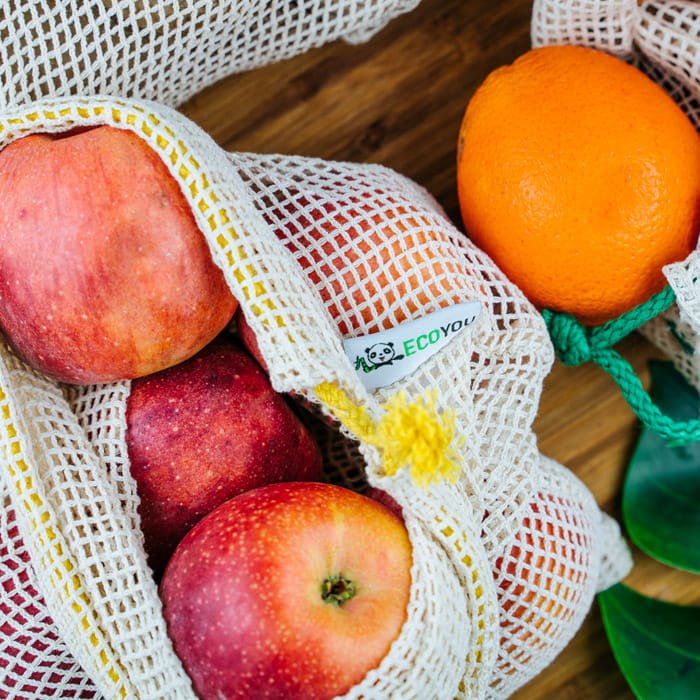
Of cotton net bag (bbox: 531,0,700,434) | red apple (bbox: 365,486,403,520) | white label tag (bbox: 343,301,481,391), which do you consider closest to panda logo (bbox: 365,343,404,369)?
white label tag (bbox: 343,301,481,391)

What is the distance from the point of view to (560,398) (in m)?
0.89

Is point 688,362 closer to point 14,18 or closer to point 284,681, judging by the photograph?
point 284,681

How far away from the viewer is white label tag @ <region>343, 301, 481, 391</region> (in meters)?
0.64

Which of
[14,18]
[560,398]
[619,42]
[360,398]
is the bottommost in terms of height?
[560,398]

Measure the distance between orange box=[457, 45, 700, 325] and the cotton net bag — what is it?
0.05 meters

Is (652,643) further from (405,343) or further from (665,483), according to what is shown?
(405,343)

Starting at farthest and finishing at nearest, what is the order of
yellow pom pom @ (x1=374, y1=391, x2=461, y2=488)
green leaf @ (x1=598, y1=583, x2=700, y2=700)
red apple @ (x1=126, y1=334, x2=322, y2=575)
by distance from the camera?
green leaf @ (x1=598, y1=583, x2=700, y2=700) → red apple @ (x1=126, y1=334, x2=322, y2=575) → yellow pom pom @ (x1=374, y1=391, x2=461, y2=488)

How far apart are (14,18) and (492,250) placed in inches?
17.8

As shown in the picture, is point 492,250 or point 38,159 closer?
point 38,159

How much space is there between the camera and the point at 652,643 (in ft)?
2.81

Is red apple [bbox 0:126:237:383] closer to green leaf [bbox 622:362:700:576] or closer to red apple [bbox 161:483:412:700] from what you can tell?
red apple [bbox 161:483:412:700]

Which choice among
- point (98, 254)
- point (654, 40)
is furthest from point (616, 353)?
point (98, 254)

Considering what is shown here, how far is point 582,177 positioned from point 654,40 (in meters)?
0.21

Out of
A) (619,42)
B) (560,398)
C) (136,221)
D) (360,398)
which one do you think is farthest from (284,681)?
(619,42)
